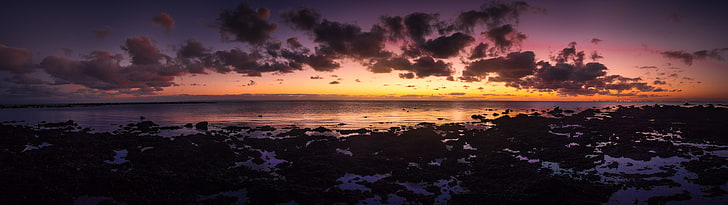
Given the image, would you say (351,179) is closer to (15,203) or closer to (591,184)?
(591,184)

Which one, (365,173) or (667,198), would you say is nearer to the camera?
(667,198)

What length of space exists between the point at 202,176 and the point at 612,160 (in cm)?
2707

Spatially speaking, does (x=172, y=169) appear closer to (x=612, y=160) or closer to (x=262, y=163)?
(x=262, y=163)

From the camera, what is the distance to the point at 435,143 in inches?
1053

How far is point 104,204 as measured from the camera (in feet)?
40.8

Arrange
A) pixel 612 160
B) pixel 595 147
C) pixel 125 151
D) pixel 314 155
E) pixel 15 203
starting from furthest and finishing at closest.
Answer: pixel 595 147 < pixel 125 151 < pixel 314 155 < pixel 612 160 < pixel 15 203

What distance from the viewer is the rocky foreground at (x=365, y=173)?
1381cm

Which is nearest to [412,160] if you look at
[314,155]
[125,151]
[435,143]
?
[435,143]

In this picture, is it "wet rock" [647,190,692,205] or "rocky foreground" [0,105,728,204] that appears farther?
"rocky foreground" [0,105,728,204]

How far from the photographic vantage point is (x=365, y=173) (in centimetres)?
1889

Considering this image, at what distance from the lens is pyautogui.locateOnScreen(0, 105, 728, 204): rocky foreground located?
13.8 meters

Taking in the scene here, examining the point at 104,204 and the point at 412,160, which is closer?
the point at 104,204

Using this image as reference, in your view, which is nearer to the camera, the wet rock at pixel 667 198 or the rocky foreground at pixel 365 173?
the wet rock at pixel 667 198

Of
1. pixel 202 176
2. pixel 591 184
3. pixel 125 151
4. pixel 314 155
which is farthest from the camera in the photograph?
pixel 125 151
